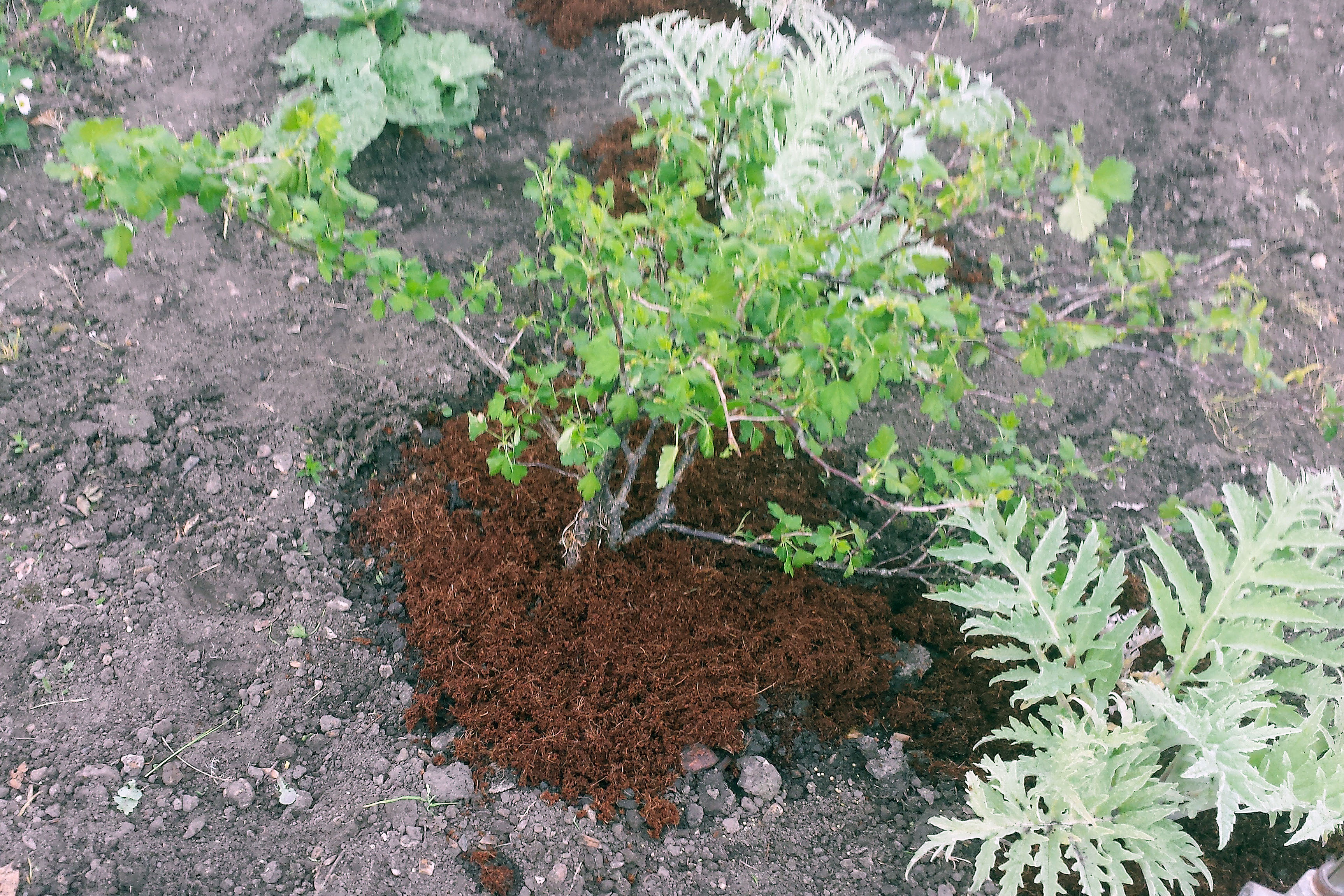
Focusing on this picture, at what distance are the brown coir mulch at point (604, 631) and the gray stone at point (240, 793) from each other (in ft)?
1.18

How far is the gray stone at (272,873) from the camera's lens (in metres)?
1.68

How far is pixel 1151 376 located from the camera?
3010 millimetres

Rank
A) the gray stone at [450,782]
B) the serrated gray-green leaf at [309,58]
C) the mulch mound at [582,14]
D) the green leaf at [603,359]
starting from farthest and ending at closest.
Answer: the mulch mound at [582,14], the serrated gray-green leaf at [309,58], the gray stone at [450,782], the green leaf at [603,359]

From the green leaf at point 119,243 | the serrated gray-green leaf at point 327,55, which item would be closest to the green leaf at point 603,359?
the green leaf at point 119,243

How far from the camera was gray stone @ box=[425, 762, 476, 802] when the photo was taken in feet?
6.05

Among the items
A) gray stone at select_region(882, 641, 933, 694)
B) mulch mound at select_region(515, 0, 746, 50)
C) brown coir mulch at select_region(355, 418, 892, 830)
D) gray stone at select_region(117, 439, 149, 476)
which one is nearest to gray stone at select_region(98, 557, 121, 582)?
gray stone at select_region(117, 439, 149, 476)

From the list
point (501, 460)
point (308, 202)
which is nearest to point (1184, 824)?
point (501, 460)

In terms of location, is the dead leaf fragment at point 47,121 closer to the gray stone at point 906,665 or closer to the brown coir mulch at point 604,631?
the brown coir mulch at point 604,631

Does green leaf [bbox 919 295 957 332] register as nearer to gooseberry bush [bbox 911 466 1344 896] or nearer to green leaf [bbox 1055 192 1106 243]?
green leaf [bbox 1055 192 1106 243]

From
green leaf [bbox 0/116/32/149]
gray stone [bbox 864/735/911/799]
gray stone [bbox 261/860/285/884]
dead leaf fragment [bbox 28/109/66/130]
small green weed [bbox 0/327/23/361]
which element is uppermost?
dead leaf fragment [bbox 28/109/66/130]

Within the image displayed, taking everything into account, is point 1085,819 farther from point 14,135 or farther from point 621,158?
point 14,135

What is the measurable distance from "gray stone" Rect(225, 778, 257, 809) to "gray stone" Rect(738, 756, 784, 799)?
1.10m

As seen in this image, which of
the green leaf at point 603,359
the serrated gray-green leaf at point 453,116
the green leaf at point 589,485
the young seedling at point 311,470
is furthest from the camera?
the serrated gray-green leaf at point 453,116

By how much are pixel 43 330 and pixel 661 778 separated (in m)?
2.27
